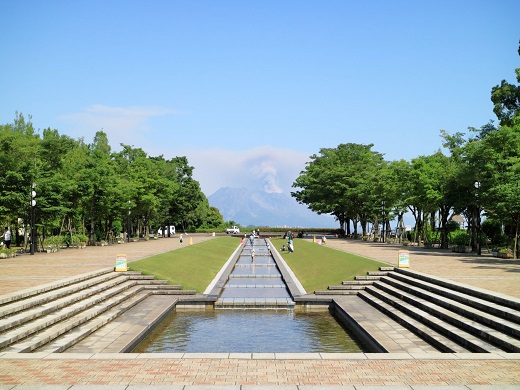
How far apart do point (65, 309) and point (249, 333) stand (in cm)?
593

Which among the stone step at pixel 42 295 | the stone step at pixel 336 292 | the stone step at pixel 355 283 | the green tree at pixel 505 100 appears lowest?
the stone step at pixel 336 292

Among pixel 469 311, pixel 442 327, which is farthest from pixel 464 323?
pixel 469 311

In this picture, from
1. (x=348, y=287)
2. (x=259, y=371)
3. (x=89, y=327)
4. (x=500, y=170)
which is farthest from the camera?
(x=500, y=170)

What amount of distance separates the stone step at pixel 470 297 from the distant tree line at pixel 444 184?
1518 cm

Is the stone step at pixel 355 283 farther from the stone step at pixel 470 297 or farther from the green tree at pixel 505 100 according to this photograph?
the green tree at pixel 505 100

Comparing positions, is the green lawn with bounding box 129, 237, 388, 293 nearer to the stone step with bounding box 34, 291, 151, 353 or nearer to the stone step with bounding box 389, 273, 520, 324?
the stone step with bounding box 34, 291, 151, 353

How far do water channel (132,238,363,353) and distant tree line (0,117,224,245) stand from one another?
23608mm

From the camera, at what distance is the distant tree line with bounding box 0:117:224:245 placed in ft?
140

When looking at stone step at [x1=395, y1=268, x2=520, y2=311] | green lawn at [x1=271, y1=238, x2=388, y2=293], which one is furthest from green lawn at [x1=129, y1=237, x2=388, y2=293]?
stone step at [x1=395, y1=268, x2=520, y2=311]

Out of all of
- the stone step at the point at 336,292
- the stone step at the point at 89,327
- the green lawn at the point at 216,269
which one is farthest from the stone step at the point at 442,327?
the stone step at the point at 89,327

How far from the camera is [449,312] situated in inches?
676

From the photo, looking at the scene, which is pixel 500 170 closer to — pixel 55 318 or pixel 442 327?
pixel 442 327

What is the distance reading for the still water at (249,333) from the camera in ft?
51.9

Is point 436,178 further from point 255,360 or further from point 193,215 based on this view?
point 193,215
